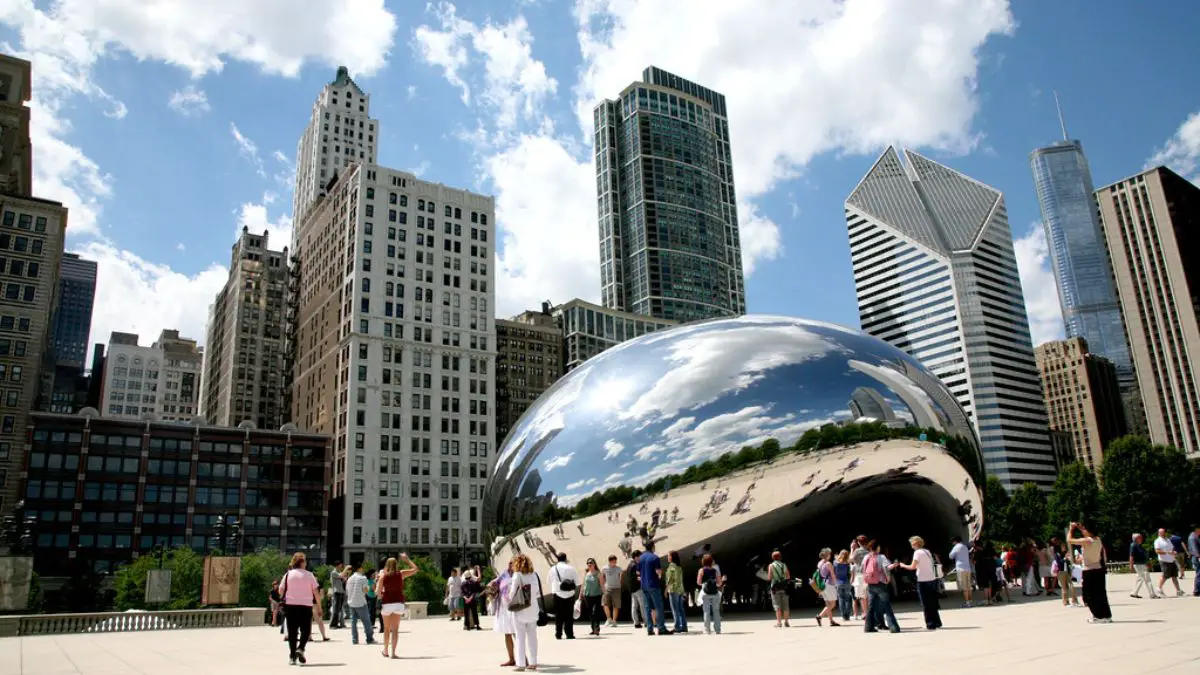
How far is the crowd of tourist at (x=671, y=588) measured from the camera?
1186cm

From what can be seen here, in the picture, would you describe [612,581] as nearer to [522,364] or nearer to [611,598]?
[611,598]

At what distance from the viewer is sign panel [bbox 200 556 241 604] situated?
2909 centimetres

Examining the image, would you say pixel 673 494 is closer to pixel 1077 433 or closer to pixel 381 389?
pixel 381 389

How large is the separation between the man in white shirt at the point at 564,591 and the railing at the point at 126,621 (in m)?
15.1

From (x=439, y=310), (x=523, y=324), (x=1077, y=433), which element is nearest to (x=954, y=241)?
(x=1077, y=433)

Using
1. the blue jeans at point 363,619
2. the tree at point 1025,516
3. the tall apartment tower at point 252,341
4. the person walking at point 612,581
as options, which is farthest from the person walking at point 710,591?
the tall apartment tower at point 252,341

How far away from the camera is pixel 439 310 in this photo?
103625 mm

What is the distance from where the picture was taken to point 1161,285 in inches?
6791

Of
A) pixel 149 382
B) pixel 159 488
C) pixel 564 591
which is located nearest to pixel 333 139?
pixel 149 382

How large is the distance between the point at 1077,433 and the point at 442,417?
516 ft

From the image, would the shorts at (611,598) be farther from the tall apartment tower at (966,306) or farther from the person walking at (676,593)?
the tall apartment tower at (966,306)

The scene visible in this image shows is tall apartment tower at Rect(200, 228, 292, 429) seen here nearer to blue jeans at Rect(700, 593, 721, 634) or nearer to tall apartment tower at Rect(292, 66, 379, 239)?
tall apartment tower at Rect(292, 66, 379, 239)

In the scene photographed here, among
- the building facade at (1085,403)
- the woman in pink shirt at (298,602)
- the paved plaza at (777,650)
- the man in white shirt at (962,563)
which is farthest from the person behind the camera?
the building facade at (1085,403)

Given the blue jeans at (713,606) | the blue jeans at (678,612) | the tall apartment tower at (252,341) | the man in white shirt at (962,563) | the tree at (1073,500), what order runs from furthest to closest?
1. the tall apartment tower at (252,341)
2. the tree at (1073,500)
3. the man in white shirt at (962,563)
4. the blue jeans at (678,612)
5. the blue jeans at (713,606)
